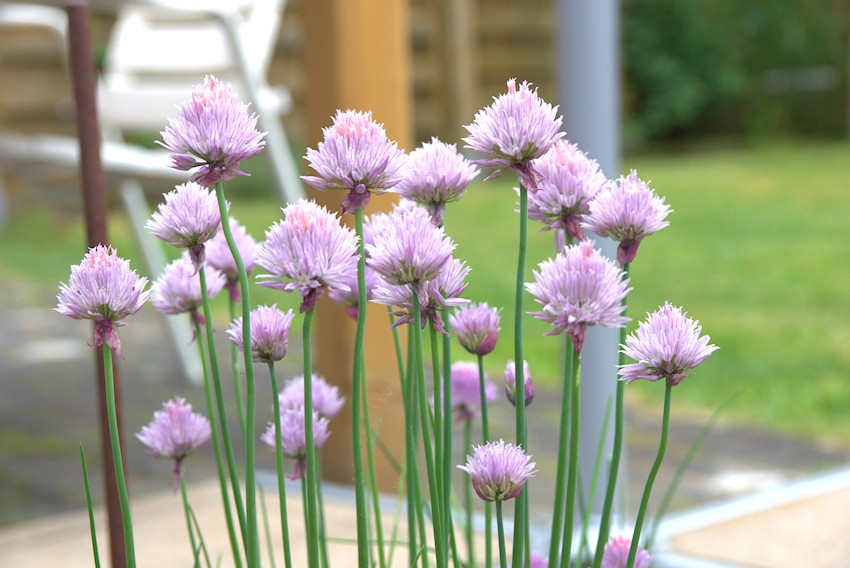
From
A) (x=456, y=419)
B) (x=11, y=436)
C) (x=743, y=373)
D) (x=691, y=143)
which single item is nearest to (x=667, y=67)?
(x=691, y=143)

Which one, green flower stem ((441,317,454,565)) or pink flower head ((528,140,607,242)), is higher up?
pink flower head ((528,140,607,242))

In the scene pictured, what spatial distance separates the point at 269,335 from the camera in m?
0.56

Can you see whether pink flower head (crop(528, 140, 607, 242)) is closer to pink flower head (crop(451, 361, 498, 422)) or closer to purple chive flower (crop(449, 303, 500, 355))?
purple chive flower (crop(449, 303, 500, 355))

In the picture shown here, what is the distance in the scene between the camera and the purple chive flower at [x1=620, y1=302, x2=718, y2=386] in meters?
0.50

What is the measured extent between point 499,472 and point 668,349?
0.09 m

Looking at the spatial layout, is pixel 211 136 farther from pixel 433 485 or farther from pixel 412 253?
pixel 433 485

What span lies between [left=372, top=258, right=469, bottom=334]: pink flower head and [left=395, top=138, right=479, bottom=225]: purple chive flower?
0.14ft

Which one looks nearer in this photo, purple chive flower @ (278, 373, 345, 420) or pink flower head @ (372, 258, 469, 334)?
pink flower head @ (372, 258, 469, 334)

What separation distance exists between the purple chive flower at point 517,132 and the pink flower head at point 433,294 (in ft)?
0.16

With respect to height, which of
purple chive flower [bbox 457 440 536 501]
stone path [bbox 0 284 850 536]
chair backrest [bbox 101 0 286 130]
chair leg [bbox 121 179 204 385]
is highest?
chair backrest [bbox 101 0 286 130]

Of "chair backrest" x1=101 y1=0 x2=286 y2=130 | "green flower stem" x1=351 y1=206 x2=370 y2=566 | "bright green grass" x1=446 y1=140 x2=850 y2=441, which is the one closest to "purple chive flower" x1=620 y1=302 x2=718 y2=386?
"green flower stem" x1=351 y1=206 x2=370 y2=566

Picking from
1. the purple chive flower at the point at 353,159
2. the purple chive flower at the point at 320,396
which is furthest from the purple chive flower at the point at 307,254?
the purple chive flower at the point at 320,396

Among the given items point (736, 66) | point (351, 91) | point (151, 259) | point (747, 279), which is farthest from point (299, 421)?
point (736, 66)

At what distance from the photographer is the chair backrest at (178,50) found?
254 cm
